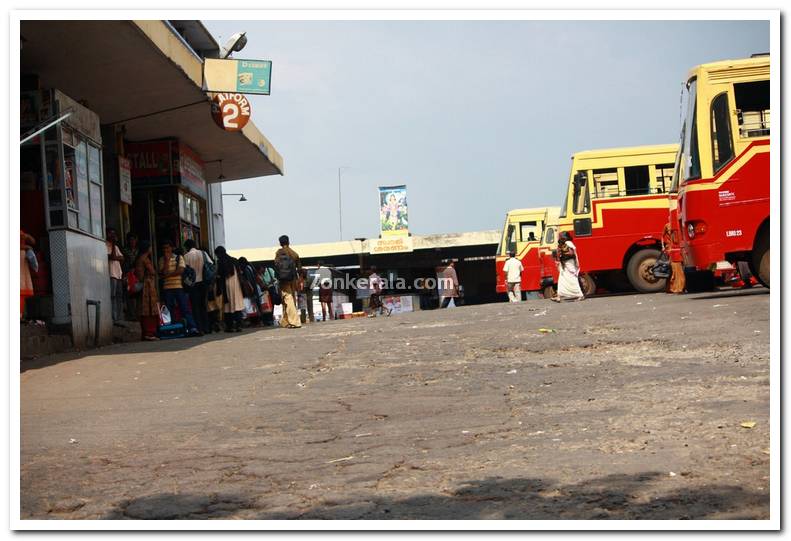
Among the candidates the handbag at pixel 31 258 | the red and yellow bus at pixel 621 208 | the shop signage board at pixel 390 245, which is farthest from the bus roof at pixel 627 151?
the shop signage board at pixel 390 245

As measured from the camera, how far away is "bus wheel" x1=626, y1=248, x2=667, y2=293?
23.0 meters

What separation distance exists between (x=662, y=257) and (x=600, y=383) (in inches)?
541

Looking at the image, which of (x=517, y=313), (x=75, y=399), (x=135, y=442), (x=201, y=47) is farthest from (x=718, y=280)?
(x=135, y=442)

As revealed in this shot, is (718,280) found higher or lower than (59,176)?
lower

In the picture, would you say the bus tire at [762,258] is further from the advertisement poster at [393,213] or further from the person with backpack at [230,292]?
the advertisement poster at [393,213]

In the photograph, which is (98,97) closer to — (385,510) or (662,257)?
(662,257)

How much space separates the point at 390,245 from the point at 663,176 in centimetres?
2874

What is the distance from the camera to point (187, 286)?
17969 mm

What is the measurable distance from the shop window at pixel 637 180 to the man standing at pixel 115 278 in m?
11.1

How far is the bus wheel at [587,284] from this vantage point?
24703 mm

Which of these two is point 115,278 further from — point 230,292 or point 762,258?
point 762,258

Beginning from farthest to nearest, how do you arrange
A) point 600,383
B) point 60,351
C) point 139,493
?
1. point 60,351
2. point 600,383
3. point 139,493

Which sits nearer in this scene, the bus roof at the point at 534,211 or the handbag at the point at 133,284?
the handbag at the point at 133,284
